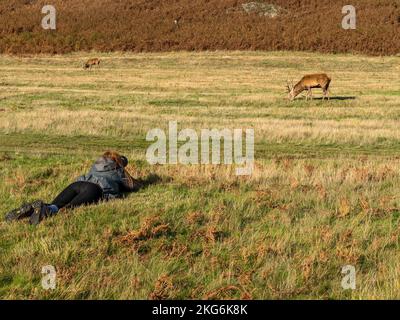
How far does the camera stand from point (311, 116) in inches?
982

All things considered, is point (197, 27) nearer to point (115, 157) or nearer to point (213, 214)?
point (115, 157)

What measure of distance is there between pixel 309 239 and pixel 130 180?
3.50 metres

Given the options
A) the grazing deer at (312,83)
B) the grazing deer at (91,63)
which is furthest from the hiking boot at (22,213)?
the grazing deer at (91,63)

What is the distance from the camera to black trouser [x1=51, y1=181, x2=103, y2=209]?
377 inches

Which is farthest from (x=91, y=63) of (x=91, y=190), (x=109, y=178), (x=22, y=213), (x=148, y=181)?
(x=22, y=213)

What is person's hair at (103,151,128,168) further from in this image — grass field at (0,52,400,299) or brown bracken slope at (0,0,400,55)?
brown bracken slope at (0,0,400,55)

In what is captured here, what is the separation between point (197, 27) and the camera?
73688 millimetres

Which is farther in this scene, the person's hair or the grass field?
the person's hair

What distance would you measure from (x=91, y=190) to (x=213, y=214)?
1.92 m

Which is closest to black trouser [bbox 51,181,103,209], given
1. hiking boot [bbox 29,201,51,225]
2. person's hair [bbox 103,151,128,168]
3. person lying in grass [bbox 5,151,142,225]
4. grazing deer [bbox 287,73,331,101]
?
person lying in grass [bbox 5,151,142,225]

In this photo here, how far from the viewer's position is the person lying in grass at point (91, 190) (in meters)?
9.02

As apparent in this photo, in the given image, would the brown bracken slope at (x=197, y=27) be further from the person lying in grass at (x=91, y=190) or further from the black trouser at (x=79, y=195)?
the black trouser at (x=79, y=195)

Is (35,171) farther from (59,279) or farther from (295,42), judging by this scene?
(295,42)
